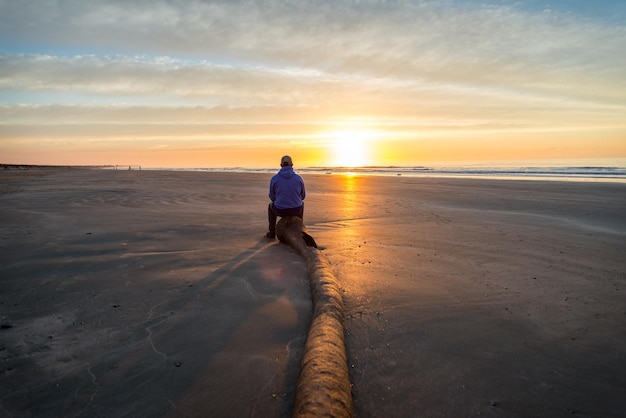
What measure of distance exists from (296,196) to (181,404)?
15.7ft

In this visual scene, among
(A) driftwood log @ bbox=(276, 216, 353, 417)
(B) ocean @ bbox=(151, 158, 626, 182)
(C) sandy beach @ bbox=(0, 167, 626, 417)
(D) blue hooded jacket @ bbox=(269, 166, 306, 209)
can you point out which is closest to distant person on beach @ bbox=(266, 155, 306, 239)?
(D) blue hooded jacket @ bbox=(269, 166, 306, 209)

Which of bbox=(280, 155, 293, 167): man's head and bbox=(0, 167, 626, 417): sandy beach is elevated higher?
bbox=(280, 155, 293, 167): man's head

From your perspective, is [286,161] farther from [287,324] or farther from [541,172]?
[541,172]

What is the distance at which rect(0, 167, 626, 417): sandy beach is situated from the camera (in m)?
2.27

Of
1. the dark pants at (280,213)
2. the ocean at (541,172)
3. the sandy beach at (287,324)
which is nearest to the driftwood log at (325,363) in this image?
the sandy beach at (287,324)

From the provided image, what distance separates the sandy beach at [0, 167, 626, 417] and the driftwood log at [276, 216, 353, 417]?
5.4 inches

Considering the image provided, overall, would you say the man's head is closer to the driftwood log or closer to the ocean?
the driftwood log

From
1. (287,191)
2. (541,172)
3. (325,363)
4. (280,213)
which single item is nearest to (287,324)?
(325,363)

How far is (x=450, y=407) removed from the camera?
87.1 inches

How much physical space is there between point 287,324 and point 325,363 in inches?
36.9

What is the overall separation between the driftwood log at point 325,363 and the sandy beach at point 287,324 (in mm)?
138

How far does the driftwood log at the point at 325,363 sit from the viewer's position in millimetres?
1982

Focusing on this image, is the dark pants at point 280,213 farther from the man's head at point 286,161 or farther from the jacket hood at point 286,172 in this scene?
the man's head at point 286,161

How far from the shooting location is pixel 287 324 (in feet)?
10.6
